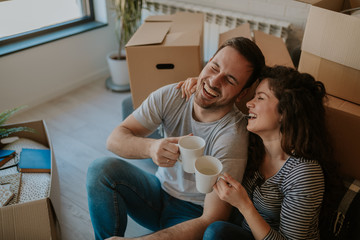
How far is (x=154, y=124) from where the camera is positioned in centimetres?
149

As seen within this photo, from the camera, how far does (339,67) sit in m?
→ 1.26

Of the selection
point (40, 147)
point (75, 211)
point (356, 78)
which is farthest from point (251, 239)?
point (40, 147)

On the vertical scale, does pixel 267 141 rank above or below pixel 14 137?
above

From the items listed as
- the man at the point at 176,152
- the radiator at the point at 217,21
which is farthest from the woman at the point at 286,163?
the radiator at the point at 217,21

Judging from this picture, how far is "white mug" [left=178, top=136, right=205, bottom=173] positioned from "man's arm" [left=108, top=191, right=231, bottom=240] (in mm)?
196

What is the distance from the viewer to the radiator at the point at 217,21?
2418 millimetres

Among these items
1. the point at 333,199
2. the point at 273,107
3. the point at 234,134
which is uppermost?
the point at 273,107

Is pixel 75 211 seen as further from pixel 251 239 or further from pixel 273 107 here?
pixel 273 107

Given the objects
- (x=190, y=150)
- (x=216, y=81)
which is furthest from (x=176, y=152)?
(x=216, y=81)

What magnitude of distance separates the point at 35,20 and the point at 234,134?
96.1 inches

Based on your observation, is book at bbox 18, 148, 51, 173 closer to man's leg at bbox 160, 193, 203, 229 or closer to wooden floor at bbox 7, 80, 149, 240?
wooden floor at bbox 7, 80, 149, 240

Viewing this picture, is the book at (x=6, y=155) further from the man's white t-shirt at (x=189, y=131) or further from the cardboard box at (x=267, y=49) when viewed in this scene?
the cardboard box at (x=267, y=49)

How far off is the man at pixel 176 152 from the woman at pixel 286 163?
0.10m

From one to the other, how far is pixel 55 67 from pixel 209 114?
82.2 inches
